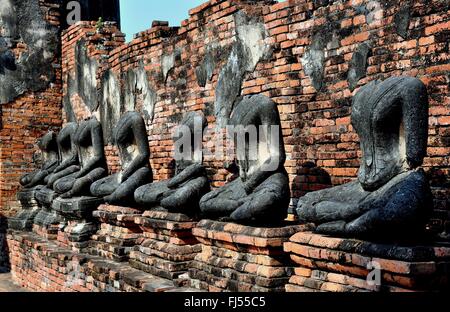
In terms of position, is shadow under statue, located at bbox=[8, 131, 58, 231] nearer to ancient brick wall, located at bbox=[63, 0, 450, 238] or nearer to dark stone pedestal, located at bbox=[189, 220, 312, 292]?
ancient brick wall, located at bbox=[63, 0, 450, 238]

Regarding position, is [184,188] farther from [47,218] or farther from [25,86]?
[25,86]

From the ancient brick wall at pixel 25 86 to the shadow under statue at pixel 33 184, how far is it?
1.81 feet

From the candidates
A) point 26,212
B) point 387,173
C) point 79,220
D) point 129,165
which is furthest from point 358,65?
point 26,212

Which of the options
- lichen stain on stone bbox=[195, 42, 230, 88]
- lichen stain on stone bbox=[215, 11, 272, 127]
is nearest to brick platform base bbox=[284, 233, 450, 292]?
lichen stain on stone bbox=[215, 11, 272, 127]

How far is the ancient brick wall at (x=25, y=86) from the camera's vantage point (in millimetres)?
11664

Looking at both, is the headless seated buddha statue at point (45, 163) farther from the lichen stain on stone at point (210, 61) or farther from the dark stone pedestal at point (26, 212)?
the lichen stain on stone at point (210, 61)

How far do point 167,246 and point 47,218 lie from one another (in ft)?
12.5

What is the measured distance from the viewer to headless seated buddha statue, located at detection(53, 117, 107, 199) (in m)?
8.91

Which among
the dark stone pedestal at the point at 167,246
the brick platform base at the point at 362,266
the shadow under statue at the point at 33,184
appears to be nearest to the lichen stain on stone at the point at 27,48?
the shadow under statue at the point at 33,184

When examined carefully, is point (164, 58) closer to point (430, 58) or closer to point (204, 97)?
point (204, 97)

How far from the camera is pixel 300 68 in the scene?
652 cm

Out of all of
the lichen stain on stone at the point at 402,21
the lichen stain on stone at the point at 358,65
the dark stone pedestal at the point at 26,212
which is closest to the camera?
the lichen stain on stone at the point at 402,21

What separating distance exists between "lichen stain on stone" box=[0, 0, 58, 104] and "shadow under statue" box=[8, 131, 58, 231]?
1.18m
